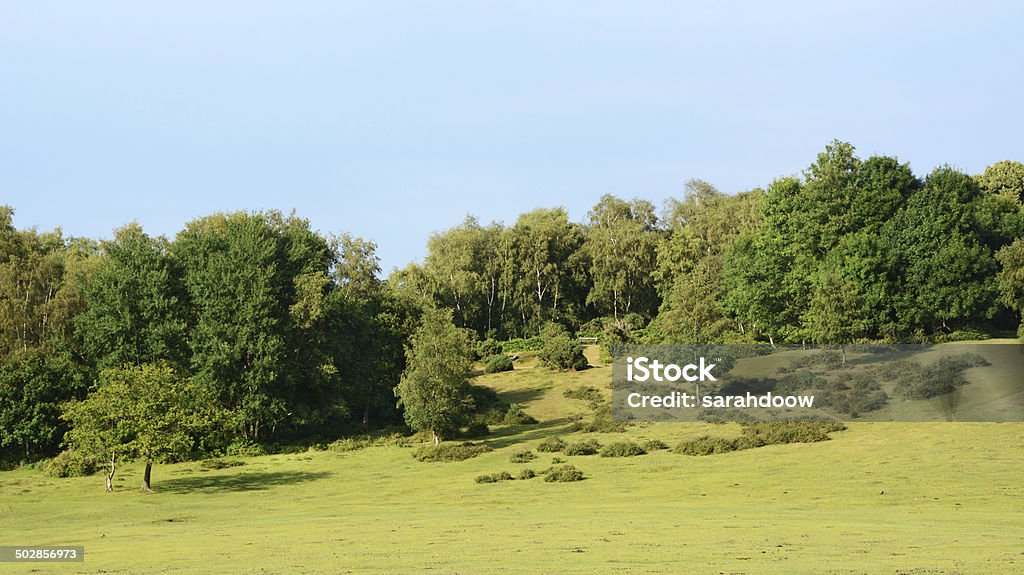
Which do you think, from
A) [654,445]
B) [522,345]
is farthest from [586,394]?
[522,345]

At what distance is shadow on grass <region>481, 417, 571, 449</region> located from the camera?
2574 inches

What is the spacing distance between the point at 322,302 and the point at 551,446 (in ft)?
72.0

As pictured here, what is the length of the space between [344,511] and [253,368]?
27.5m

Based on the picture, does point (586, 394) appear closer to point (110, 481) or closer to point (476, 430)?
point (476, 430)

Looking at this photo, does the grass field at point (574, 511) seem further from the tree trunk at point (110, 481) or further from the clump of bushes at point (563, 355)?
the clump of bushes at point (563, 355)

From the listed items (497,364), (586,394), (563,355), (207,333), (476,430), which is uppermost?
(207,333)

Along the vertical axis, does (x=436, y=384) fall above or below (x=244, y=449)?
above

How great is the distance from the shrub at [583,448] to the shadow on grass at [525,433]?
5.82m

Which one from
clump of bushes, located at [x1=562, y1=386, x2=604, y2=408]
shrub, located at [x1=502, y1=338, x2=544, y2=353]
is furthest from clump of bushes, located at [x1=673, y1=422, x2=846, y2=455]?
shrub, located at [x1=502, y1=338, x2=544, y2=353]

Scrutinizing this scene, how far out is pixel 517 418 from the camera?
73.6 metres

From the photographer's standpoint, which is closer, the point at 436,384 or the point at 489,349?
the point at 436,384

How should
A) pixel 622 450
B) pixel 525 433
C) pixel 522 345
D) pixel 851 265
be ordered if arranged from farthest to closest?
pixel 522 345 < pixel 851 265 < pixel 525 433 < pixel 622 450

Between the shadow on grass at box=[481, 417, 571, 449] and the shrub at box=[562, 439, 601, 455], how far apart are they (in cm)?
582

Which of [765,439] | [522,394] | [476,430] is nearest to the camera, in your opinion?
[765,439]
